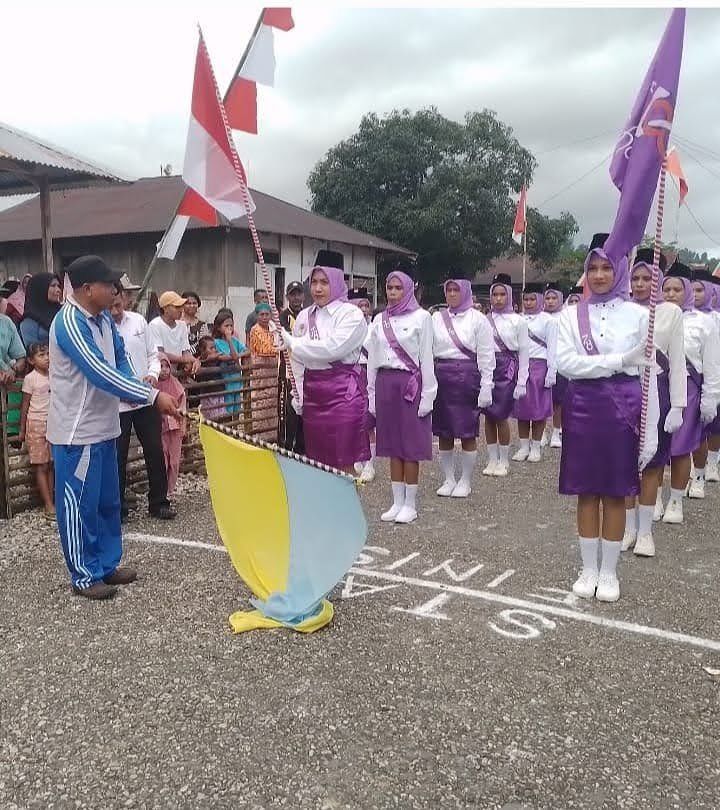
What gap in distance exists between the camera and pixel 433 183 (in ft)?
78.9

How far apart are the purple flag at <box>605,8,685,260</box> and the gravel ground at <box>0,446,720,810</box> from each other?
7.20 ft

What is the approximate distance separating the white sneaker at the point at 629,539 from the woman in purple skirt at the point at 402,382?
1.69m

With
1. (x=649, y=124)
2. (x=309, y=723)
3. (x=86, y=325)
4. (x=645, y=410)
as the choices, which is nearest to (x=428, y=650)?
(x=309, y=723)

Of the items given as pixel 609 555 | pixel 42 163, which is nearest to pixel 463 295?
pixel 609 555

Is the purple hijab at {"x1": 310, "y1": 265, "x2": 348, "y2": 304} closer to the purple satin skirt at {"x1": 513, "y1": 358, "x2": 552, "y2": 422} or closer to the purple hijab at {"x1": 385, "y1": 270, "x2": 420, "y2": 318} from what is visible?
the purple hijab at {"x1": 385, "y1": 270, "x2": 420, "y2": 318}

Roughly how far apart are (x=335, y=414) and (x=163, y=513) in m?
1.84

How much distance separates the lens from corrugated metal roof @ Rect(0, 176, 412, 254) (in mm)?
18734

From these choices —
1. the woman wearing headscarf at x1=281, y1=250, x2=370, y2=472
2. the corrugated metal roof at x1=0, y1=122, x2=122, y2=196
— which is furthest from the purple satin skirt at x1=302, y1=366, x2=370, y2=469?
the corrugated metal roof at x1=0, y1=122, x2=122, y2=196

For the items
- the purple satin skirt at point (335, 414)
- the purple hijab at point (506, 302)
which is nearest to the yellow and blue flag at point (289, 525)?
the purple satin skirt at point (335, 414)

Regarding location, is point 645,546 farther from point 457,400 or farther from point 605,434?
point 457,400

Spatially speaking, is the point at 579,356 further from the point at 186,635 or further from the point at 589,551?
the point at 186,635

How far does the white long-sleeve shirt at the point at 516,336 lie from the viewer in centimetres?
824

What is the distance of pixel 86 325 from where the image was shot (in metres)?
4.22

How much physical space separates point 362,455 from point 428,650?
1.99 m
